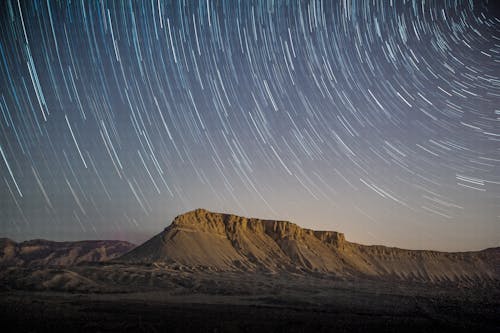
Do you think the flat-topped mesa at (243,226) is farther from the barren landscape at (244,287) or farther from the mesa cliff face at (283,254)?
the barren landscape at (244,287)

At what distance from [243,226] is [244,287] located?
7165 centimetres

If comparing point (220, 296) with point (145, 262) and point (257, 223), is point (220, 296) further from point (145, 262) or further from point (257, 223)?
point (257, 223)

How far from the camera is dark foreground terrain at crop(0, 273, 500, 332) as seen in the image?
38531 mm

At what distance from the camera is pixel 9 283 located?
231 feet

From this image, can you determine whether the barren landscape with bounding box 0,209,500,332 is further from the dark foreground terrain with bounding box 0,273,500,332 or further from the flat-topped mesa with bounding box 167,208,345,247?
the flat-topped mesa with bounding box 167,208,345,247

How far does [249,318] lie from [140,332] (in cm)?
1273

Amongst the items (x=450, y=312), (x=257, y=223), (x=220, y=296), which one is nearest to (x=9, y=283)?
(x=220, y=296)

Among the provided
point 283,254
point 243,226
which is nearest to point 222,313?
point 283,254

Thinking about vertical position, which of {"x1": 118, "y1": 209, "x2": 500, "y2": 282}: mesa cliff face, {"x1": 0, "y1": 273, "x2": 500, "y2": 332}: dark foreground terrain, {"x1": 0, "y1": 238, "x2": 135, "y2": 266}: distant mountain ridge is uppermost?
{"x1": 118, "y1": 209, "x2": 500, "y2": 282}: mesa cliff face

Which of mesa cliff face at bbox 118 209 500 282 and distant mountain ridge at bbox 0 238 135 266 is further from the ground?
mesa cliff face at bbox 118 209 500 282

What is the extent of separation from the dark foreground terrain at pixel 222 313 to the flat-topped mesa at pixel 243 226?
224 ft

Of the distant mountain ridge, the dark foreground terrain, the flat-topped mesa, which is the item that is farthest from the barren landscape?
the distant mountain ridge

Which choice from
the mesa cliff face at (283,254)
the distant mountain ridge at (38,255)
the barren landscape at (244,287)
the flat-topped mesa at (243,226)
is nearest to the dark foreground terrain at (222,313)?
the barren landscape at (244,287)

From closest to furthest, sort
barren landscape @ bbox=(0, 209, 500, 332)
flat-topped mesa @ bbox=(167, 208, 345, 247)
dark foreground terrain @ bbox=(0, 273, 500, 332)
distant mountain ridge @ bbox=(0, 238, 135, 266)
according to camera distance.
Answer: dark foreground terrain @ bbox=(0, 273, 500, 332)
barren landscape @ bbox=(0, 209, 500, 332)
flat-topped mesa @ bbox=(167, 208, 345, 247)
distant mountain ridge @ bbox=(0, 238, 135, 266)
